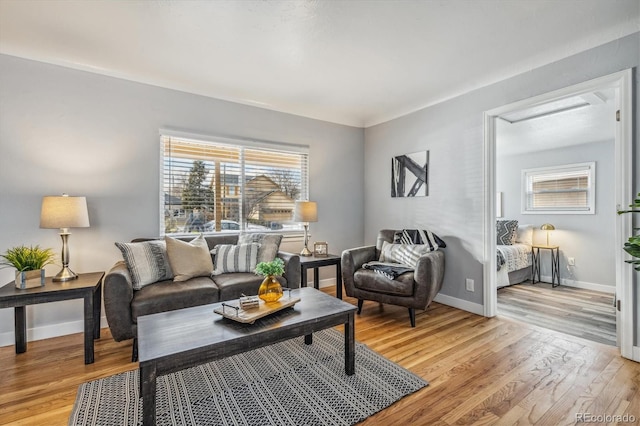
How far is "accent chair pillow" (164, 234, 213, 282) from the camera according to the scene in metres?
2.60

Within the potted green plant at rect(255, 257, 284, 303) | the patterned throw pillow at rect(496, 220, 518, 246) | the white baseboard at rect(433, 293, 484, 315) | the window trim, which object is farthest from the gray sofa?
the patterned throw pillow at rect(496, 220, 518, 246)

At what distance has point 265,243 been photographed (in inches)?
120

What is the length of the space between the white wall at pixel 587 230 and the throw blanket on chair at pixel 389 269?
3.37 m

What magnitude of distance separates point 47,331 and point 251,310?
7.00 feet

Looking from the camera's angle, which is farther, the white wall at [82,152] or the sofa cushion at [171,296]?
the white wall at [82,152]

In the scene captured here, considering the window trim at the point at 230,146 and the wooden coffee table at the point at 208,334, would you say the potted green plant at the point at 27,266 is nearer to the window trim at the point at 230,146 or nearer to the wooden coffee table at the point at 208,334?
the window trim at the point at 230,146

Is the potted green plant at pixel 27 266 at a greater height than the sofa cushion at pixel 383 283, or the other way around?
the potted green plant at pixel 27 266

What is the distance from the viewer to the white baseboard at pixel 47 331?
2.42 metres

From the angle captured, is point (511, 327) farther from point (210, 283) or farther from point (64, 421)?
point (64, 421)

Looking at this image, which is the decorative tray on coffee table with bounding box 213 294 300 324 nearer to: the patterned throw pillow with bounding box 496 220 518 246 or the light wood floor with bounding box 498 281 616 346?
the light wood floor with bounding box 498 281 616 346

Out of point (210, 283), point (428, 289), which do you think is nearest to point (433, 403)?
point (428, 289)

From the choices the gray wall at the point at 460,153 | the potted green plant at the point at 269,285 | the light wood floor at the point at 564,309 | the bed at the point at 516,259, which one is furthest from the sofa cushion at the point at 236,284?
the bed at the point at 516,259

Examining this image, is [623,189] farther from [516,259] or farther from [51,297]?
[51,297]
